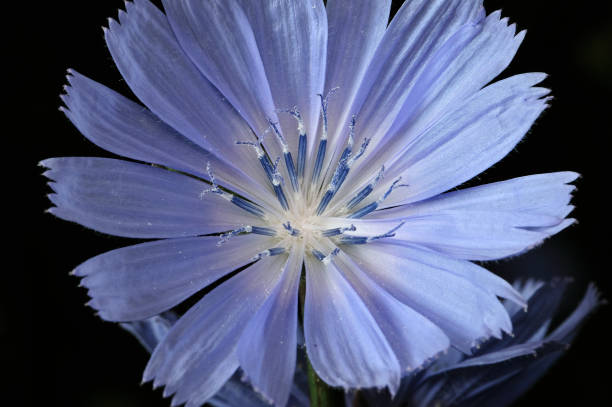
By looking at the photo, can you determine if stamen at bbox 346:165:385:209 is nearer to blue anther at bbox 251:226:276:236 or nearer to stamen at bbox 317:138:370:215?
stamen at bbox 317:138:370:215

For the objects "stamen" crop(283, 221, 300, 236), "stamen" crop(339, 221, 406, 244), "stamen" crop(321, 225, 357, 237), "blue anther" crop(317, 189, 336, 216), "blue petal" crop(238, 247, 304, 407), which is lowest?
"blue petal" crop(238, 247, 304, 407)

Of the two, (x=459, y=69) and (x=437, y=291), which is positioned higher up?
(x=459, y=69)

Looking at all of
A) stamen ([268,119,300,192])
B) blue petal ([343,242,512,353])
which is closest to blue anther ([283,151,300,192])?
stamen ([268,119,300,192])

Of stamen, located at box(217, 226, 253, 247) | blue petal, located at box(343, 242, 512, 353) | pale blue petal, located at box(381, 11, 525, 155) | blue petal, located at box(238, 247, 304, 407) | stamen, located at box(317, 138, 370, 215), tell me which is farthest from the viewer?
stamen, located at box(317, 138, 370, 215)

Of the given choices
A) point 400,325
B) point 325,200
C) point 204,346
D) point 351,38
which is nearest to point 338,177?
point 325,200

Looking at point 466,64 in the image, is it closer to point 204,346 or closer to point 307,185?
point 307,185

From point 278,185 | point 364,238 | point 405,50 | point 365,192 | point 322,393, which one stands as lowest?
point 322,393
